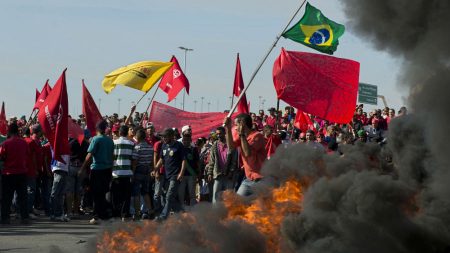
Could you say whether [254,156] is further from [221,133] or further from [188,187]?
[221,133]

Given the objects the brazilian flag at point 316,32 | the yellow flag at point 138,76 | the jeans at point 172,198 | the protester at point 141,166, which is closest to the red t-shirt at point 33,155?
the protester at point 141,166

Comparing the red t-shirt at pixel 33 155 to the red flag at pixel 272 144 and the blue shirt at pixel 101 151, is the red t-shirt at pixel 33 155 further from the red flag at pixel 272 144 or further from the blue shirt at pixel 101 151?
the red flag at pixel 272 144

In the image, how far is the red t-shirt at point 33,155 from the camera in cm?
1725

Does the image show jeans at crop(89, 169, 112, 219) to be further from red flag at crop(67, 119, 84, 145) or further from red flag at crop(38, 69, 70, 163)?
red flag at crop(67, 119, 84, 145)

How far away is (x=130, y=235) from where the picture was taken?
9.24m

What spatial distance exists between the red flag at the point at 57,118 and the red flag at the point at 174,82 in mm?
5935

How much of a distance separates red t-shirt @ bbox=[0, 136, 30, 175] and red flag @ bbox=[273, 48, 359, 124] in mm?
5160

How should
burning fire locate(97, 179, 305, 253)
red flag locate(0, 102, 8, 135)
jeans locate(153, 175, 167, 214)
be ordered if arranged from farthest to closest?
red flag locate(0, 102, 8, 135) → jeans locate(153, 175, 167, 214) → burning fire locate(97, 179, 305, 253)

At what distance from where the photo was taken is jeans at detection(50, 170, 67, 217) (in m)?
17.5

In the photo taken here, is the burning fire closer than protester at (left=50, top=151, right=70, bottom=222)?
Yes

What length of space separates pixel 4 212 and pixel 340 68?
729 cm

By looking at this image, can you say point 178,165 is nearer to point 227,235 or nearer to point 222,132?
point 222,132

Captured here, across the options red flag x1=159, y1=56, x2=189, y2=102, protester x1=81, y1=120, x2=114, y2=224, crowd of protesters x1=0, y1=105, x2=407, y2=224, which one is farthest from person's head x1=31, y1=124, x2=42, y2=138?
red flag x1=159, y1=56, x2=189, y2=102

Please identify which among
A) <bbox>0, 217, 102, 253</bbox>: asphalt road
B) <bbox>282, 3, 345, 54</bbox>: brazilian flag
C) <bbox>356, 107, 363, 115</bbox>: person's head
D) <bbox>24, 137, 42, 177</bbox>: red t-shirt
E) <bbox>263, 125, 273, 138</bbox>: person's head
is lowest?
<bbox>0, 217, 102, 253</bbox>: asphalt road
